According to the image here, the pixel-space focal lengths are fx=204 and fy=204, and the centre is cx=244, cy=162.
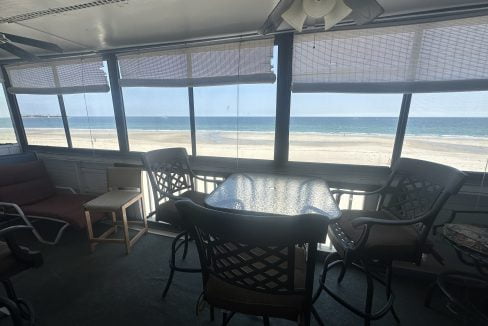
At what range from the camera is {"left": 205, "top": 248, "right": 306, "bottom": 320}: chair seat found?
32.4 inches

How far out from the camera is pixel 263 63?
194 centimetres

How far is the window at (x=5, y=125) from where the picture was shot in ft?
10.1

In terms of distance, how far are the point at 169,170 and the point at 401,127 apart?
2199mm

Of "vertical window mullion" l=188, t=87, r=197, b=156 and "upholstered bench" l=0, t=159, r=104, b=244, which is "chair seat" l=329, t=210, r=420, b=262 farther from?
"upholstered bench" l=0, t=159, r=104, b=244

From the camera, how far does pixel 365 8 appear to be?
36.2 inches

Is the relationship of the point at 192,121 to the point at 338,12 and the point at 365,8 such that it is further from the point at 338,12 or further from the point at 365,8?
the point at 365,8

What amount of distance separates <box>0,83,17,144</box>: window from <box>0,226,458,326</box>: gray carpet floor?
2.35m

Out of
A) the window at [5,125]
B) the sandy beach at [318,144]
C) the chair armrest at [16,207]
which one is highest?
the window at [5,125]

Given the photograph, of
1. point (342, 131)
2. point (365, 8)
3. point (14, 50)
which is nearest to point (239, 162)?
point (365, 8)

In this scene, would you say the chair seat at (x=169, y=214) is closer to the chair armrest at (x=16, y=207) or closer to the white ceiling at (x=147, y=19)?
the white ceiling at (x=147, y=19)

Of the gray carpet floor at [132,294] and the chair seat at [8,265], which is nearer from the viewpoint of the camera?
the chair seat at [8,265]

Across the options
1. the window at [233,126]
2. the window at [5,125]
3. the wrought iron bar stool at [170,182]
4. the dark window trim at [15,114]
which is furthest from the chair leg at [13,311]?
the window at [233,126]

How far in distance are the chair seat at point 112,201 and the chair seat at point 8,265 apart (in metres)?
0.76

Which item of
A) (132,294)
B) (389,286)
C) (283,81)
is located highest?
(283,81)
